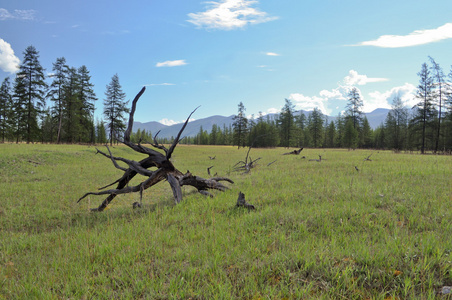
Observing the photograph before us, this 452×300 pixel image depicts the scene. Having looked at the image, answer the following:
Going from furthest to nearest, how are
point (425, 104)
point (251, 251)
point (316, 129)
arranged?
1. point (316, 129)
2. point (425, 104)
3. point (251, 251)

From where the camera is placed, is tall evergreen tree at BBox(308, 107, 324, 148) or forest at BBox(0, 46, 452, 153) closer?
forest at BBox(0, 46, 452, 153)

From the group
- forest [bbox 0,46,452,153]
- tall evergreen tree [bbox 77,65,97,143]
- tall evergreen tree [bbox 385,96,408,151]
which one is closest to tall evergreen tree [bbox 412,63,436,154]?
forest [bbox 0,46,452,153]

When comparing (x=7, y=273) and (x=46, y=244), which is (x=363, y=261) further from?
(x=46, y=244)

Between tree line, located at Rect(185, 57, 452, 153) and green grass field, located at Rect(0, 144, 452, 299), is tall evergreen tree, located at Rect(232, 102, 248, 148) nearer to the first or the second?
tree line, located at Rect(185, 57, 452, 153)

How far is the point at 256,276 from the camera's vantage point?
307 centimetres

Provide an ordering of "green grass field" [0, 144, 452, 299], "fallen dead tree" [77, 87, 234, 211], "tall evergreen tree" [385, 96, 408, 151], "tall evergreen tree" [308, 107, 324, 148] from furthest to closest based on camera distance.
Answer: "tall evergreen tree" [308, 107, 324, 148]
"tall evergreen tree" [385, 96, 408, 151]
"fallen dead tree" [77, 87, 234, 211]
"green grass field" [0, 144, 452, 299]

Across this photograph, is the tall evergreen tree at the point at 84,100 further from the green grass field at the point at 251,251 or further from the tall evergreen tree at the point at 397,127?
the tall evergreen tree at the point at 397,127

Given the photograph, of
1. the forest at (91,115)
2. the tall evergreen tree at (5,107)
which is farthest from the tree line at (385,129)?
the tall evergreen tree at (5,107)

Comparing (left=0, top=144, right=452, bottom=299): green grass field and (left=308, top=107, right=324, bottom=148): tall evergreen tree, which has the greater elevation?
(left=308, top=107, right=324, bottom=148): tall evergreen tree

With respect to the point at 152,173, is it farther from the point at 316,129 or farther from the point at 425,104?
the point at 316,129

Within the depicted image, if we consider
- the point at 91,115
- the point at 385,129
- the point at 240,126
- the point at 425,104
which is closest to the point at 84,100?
the point at 91,115

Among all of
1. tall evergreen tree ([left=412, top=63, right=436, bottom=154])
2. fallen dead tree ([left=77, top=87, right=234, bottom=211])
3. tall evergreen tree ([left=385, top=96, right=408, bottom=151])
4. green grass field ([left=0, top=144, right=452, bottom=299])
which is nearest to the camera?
green grass field ([left=0, top=144, right=452, bottom=299])

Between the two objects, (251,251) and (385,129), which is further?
(385,129)

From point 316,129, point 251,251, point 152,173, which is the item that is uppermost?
point 316,129
